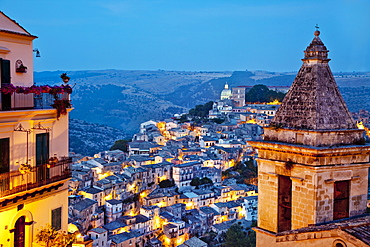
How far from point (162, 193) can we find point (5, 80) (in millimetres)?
43947

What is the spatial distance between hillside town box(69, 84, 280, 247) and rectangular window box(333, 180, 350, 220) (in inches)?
1026

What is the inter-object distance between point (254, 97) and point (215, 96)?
7923cm

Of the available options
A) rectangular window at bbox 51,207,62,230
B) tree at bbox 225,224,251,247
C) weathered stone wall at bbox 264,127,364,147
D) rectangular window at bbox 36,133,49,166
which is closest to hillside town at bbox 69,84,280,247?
tree at bbox 225,224,251,247

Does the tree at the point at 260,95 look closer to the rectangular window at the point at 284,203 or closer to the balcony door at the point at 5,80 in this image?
the rectangular window at the point at 284,203

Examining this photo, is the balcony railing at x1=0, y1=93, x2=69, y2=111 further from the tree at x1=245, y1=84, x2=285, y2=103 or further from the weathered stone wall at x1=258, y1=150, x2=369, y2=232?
the tree at x1=245, y1=84, x2=285, y2=103

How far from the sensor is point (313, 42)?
8578 millimetres

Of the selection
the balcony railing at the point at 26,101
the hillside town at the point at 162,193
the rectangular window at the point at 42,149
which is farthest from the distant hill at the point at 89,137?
the rectangular window at the point at 42,149

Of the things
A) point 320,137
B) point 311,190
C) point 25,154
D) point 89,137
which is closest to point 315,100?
point 320,137

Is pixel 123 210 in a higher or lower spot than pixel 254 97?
lower

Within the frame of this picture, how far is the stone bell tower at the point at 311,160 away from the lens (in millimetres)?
8016

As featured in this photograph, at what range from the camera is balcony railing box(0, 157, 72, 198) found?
847cm

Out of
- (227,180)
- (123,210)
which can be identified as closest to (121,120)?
(227,180)

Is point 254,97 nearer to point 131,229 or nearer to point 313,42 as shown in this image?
point 131,229

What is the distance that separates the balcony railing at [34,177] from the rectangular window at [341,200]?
5.58 m
